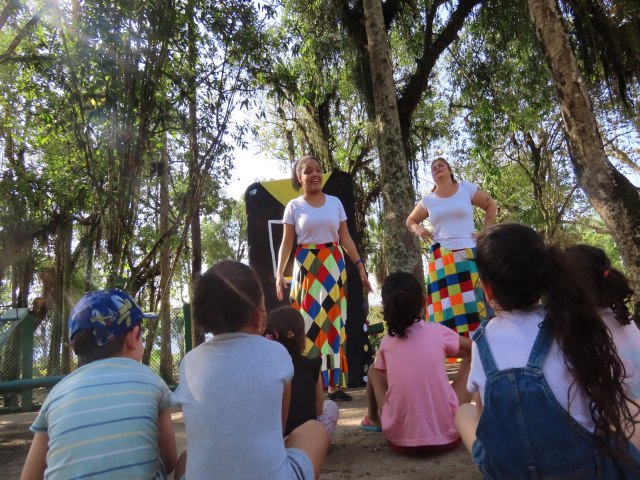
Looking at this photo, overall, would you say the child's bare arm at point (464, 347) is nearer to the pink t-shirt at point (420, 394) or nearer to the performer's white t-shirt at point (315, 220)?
the pink t-shirt at point (420, 394)

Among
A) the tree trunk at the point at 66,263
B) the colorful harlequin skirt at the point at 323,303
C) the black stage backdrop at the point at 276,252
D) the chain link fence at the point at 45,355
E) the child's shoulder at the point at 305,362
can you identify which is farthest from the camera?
the tree trunk at the point at 66,263

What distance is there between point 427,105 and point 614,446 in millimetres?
13336

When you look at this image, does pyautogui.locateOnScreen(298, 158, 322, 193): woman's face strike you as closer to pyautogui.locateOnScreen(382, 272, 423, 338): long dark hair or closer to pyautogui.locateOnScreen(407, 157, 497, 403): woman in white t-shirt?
pyautogui.locateOnScreen(407, 157, 497, 403): woman in white t-shirt

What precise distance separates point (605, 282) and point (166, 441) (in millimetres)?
1651

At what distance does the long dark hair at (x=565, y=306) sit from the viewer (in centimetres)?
132

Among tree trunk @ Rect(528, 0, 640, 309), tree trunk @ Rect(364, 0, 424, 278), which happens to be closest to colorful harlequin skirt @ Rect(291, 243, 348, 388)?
tree trunk @ Rect(364, 0, 424, 278)

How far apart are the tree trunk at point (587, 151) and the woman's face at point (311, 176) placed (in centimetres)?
279

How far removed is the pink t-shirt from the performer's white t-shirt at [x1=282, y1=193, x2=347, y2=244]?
1.50 meters

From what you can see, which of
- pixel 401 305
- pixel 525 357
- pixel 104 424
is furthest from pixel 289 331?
pixel 525 357

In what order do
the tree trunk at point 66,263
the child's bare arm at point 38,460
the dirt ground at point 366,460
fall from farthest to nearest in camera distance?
the tree trunk at point 66,263 < the dirt ground at point 366,460 < the child's bare arm at point 38,460

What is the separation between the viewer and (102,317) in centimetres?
173

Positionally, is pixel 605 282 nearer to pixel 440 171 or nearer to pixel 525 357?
pixel 525 357

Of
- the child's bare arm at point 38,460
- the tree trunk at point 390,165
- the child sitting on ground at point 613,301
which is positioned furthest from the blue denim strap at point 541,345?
the tree trunk at point 390,165

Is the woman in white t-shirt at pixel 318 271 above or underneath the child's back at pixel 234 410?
above
